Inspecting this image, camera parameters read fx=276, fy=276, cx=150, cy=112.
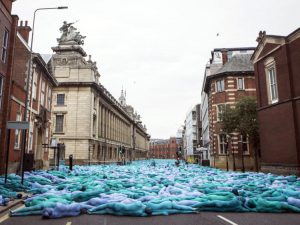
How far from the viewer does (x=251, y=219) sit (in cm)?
815

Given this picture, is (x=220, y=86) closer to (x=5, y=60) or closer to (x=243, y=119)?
(x=243, y=119)

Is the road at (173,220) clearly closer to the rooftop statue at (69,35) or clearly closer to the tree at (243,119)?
the tree at (243,119)

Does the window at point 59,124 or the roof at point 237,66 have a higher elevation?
the roof at point 237,66

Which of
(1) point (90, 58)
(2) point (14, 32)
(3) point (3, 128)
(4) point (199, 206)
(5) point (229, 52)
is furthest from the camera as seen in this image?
(1) point (90, 58)

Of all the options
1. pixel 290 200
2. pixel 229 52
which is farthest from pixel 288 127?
pixel 229 52

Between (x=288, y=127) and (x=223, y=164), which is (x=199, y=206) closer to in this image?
(x=288, y=127)

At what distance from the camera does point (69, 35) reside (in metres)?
58.0

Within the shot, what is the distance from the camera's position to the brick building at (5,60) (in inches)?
728

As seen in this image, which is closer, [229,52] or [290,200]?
[290,200]

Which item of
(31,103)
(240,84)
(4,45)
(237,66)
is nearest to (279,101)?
(240,84)

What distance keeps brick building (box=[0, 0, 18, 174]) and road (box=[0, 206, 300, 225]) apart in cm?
1140

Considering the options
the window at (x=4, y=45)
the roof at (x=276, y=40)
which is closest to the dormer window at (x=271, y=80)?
the roof at (x=276, y=40)

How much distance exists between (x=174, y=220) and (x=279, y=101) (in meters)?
18.0

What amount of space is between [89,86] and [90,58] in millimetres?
8230
